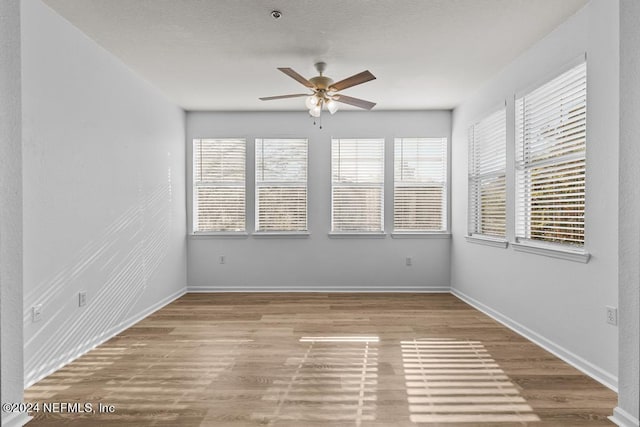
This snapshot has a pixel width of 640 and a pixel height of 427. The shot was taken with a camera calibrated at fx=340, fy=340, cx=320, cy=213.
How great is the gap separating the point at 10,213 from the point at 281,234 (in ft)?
11.4

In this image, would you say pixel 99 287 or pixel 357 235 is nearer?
pixel 99 287

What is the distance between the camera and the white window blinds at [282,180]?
5.18 meters

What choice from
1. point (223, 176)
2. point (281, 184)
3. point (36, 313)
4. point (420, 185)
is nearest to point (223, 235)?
point (223, 176)

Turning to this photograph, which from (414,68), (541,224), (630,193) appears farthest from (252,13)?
(541,224)

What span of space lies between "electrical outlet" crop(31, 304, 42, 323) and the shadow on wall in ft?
0.09

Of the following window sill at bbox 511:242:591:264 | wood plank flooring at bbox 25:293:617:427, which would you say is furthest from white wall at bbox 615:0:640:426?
window sill at bbox 511:242:591:264

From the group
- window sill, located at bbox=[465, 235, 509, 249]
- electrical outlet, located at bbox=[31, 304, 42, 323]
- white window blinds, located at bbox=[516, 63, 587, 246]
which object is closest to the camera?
electrical outlet, located at bbox=[31, 304, 42, 323]

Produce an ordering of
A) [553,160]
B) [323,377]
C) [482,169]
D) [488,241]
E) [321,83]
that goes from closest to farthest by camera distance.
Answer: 1. [323,377]
2. [553,160]
3. [321,83]
4. [488,241]
5. [482,169]

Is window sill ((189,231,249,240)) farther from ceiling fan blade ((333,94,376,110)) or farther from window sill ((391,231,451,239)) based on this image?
ceiling fan blade ((333,94,376,110))

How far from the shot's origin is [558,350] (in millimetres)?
2818

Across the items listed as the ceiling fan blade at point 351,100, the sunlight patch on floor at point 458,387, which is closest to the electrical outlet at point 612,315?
the sunlight patch on floor at point 458,387

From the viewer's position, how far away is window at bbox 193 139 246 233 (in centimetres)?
519

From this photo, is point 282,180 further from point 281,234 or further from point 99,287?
point 99,287

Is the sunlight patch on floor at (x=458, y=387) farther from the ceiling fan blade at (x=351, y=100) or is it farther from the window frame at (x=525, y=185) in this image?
the ceiling fan blade at (x=351, y=100)
